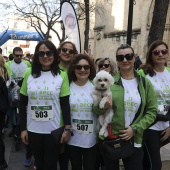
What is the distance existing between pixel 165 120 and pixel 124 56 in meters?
0.93

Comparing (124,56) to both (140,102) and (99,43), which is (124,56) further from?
(99,43)

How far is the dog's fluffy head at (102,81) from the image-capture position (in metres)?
2.86

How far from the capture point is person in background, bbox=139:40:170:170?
3.00 meters

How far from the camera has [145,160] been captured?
3.13m

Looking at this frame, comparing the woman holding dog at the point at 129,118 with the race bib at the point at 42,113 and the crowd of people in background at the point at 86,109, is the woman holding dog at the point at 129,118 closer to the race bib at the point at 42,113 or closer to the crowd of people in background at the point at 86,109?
the crowd of people in background at the point at 86,109

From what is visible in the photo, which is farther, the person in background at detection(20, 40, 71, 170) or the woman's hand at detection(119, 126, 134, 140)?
the person in background at detection(20, 40, 71, 170)

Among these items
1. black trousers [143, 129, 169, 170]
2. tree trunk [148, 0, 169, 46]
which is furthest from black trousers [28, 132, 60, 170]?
tree trunk [148, 0, 169, 46]

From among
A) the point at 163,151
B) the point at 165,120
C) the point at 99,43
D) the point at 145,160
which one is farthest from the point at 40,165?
the point at 99,43

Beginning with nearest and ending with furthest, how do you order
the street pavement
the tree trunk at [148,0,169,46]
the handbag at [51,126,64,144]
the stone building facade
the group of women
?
the group of women, the handbag at [51,126,64,144], the street pavement, the tree trunk at [148,0,169,46], the stone building facade

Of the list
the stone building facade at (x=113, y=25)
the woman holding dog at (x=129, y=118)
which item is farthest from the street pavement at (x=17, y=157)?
the stone building facade at (x=113, y=25)

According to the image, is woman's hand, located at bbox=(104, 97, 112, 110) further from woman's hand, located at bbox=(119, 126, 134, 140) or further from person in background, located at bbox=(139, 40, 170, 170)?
person in background, located at bbox=(139, 40, 170, 170)

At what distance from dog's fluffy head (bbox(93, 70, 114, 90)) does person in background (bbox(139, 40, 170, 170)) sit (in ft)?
1.70

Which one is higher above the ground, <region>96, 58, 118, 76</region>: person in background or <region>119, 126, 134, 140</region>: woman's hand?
<region>96, 58, 118, 76</region>: person in background

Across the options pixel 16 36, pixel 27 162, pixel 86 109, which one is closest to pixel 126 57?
pixel 86 109
